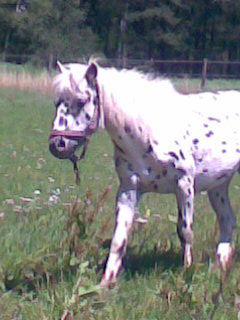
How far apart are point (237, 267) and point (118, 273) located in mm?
1079

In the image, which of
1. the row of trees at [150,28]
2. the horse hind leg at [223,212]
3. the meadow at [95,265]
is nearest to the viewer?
the meadow at [95,265]

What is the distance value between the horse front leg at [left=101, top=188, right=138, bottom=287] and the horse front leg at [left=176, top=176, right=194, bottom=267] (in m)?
0.35

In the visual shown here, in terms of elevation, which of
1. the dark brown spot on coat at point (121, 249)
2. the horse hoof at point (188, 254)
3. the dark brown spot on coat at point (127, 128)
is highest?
the dark brown spot on coat at point (127, 128)

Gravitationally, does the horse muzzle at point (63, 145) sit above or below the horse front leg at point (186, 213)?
above

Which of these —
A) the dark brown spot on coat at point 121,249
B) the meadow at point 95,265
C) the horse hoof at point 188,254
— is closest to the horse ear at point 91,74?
the meadow at point 95,265

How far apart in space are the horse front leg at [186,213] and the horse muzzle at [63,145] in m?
0.89

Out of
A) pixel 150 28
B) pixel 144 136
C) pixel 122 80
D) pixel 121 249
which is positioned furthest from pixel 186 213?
pixel 150 28

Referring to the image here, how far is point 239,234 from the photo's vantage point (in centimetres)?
762

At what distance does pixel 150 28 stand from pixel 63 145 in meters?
55.5

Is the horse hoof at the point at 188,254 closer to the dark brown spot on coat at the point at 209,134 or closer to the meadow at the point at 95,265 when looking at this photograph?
the meadow at the point at 95,265

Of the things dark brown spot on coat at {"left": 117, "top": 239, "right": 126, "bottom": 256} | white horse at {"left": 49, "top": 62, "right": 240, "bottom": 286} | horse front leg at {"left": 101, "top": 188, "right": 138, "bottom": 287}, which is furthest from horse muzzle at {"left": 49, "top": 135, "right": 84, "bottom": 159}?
dark brown spot on coat at {"left": 117, "top": 239, "right": 126, "bottom": 256}

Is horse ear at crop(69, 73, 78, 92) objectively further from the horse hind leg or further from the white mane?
the horse hind leg

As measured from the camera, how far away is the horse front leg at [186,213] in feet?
20.1

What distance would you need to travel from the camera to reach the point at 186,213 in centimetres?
629
